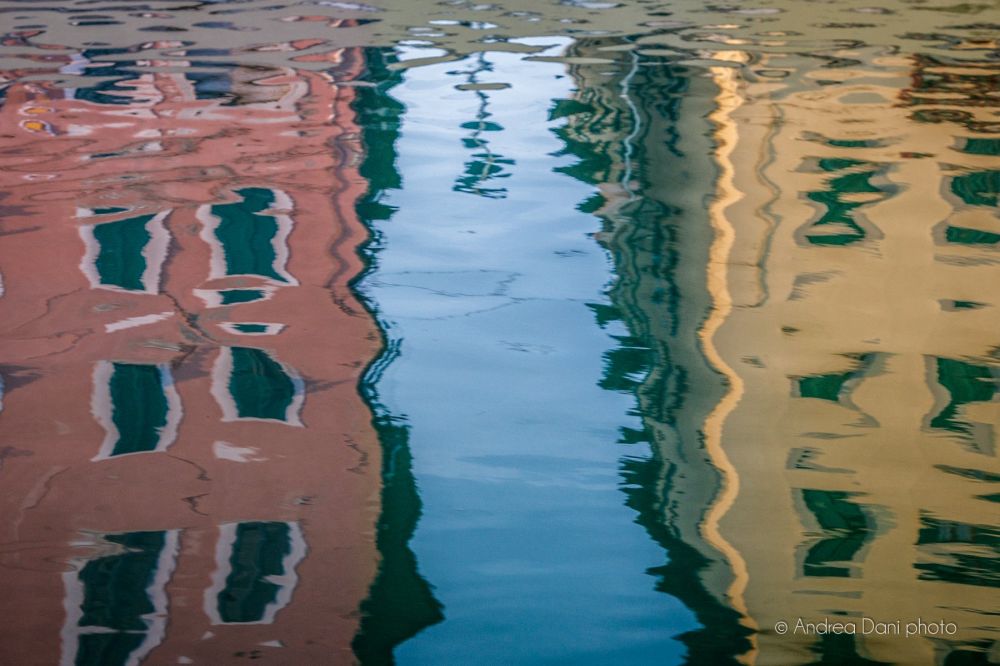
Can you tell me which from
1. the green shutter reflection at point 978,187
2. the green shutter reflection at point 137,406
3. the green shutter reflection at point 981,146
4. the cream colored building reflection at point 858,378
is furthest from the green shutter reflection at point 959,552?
the green shutter reflection at point 981,146

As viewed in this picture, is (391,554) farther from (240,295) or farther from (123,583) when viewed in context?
(240,295)

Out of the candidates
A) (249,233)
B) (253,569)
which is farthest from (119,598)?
(249,233)

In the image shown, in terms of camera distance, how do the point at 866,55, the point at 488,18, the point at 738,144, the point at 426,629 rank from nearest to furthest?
the point at 426,629
the point at 738,144
the point at 866,55
the point at 488,18

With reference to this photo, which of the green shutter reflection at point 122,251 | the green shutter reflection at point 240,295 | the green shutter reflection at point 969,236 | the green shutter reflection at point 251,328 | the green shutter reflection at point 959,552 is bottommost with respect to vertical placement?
the green shutter reflection at point 959,552

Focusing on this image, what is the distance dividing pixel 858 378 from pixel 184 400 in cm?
89

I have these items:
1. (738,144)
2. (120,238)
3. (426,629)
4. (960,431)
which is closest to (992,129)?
(738,144)

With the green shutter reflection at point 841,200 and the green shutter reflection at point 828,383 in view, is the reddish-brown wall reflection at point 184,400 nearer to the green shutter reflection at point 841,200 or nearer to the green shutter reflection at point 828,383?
the green shutter reflection at point 828,383

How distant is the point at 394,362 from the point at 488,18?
11.1 ft

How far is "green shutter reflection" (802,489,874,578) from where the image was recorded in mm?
1054

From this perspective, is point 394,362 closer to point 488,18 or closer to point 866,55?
point 866,55

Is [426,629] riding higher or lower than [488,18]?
lower

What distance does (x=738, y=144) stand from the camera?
2.57 metres

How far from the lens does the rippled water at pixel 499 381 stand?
0.99 m

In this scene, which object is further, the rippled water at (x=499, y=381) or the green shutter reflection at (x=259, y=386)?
the green shutter reflection at (x=259, y=386)
